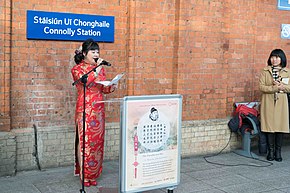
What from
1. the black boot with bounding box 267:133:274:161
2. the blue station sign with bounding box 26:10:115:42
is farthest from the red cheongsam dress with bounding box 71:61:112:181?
the black boot with bounding box 267:133:274:161

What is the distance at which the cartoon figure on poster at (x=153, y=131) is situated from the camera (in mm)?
4793

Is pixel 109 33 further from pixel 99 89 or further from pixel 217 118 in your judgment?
pixel 217 118

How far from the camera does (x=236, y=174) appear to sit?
267 inches

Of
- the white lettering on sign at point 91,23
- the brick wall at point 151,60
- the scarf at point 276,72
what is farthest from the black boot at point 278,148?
Result: the white lettering on sign at point 91,23

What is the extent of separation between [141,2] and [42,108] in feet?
7.83

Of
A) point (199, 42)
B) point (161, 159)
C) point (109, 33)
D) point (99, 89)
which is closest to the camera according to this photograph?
point (161, 159)

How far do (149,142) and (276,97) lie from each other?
3.64m

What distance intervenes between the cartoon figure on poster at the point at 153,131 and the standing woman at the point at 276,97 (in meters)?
3.29

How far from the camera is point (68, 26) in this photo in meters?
6.62

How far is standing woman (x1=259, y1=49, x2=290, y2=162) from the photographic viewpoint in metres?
7.57

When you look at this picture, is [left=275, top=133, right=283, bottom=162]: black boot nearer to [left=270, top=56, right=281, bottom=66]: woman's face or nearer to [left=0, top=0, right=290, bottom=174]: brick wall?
[left=0, top=0, right=290, bottom=174]: brick wall

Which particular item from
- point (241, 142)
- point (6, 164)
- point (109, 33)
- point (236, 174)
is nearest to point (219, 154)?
point (241, 142)

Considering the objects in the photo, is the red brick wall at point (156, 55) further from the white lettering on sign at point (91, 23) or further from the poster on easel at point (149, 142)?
the poster on easel at point (149, 142)

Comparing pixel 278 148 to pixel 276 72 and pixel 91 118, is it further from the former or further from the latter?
pixel 91 118
